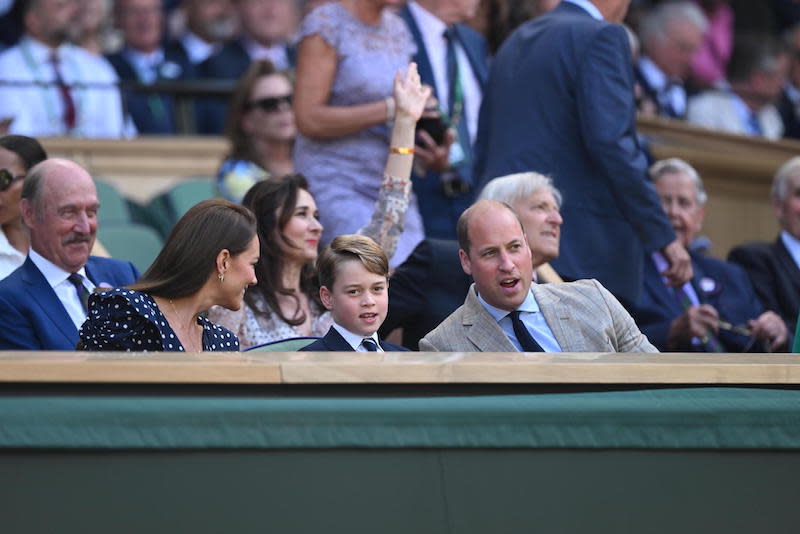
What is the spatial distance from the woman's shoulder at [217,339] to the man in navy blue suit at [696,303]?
1825mm

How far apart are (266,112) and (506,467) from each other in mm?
A: 3823

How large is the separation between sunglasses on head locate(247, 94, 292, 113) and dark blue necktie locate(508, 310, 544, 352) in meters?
2.68

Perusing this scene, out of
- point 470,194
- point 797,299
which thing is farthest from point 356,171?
point 797,299

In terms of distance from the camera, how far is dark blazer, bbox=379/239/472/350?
453 centimetres

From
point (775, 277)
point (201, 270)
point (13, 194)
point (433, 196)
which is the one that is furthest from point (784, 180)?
point (201, 270)

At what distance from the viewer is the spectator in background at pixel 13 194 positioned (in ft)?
15.5

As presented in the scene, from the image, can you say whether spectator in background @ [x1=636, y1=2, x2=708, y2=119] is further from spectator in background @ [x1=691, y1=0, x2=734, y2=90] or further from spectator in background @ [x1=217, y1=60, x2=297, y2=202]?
spectator in background @ [x1=217, y1=60, x2=297, y2=202]

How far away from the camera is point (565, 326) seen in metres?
3.85

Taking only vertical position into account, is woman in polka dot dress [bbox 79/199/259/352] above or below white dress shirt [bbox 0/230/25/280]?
above

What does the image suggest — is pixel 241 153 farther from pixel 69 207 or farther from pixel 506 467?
pixel 506 467

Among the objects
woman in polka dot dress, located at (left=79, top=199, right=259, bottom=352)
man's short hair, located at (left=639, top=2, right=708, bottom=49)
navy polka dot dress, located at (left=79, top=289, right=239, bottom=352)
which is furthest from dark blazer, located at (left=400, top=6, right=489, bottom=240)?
man's short hair, located at (left=639, top=2, right=708, bottom=49)

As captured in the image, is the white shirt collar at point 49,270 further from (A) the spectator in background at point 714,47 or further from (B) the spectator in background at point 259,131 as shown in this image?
(A) the spectator in background at point 714,47

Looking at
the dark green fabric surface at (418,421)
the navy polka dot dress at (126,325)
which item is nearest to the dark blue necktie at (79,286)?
the navy polka dot dress at (126,325)


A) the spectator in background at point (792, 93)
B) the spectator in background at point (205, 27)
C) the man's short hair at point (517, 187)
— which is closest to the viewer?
the man's short hair at point (517, 187)
